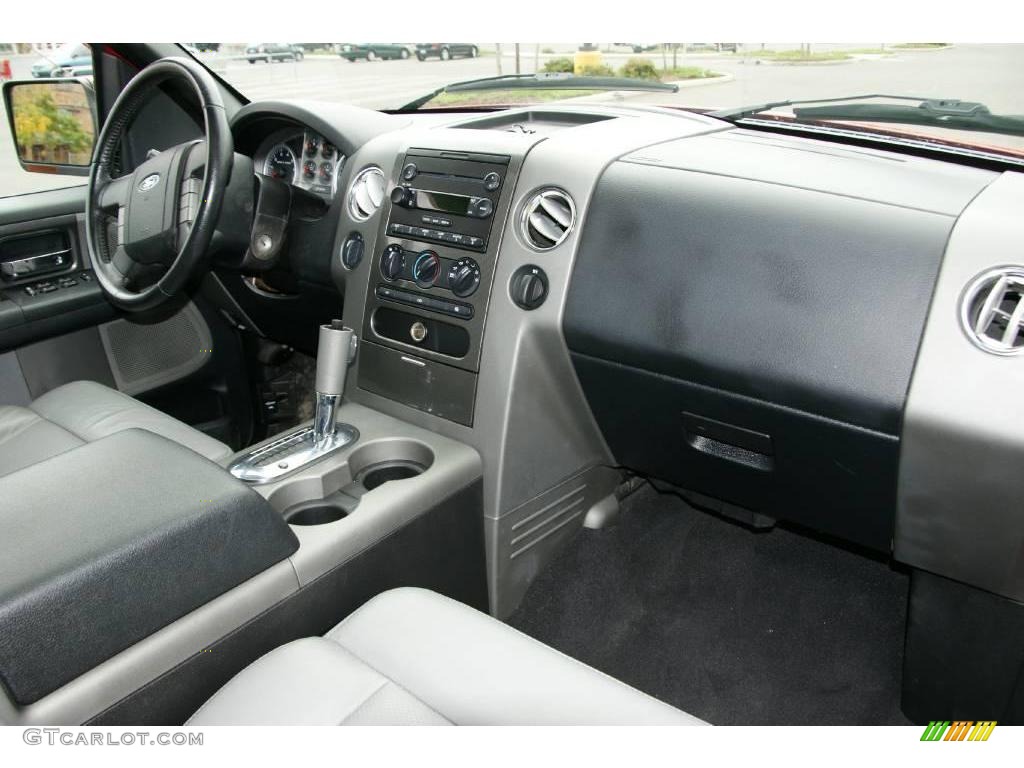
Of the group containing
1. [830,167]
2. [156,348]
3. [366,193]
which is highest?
[830,167]

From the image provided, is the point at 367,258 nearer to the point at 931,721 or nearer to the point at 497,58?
the point at 497,58

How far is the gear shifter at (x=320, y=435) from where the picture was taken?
1670 mm

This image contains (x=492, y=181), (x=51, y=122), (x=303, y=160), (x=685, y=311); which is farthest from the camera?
(x=51, y=122)

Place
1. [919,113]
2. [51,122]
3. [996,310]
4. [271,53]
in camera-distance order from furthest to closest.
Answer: [51,122], [271,53], [919,113], [996,310]

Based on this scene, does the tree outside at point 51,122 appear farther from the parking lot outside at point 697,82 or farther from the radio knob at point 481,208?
the radio knob at point 481,208

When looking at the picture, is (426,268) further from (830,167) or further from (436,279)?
(830,167)

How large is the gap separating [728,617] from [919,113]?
1.18 m

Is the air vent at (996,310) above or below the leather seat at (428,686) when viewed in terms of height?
above

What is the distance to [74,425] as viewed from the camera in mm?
1892

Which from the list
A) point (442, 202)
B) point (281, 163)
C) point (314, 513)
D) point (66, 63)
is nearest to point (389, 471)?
point (314, 513)

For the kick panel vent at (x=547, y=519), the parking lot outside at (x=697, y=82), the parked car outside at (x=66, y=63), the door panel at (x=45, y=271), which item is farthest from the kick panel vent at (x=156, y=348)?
the kick panel vent at (x=547, y=519)

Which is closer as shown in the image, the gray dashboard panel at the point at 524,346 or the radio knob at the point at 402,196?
the gray dashboard panel at the point at 524,346

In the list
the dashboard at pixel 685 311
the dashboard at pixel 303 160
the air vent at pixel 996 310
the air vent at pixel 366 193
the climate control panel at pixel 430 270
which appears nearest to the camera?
the air vent at pixel 996 310
